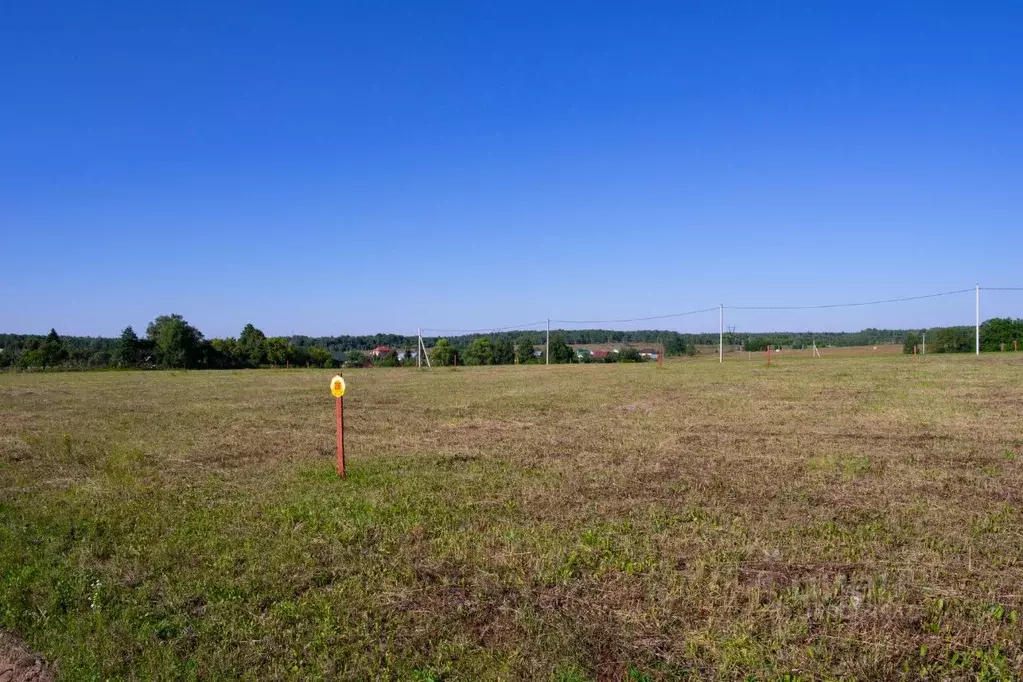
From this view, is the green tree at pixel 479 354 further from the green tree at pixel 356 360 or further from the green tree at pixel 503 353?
the green tree at pixel 356 360

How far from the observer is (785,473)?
30.1ft

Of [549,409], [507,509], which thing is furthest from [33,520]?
[549,409]

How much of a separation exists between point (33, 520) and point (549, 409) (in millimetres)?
12602

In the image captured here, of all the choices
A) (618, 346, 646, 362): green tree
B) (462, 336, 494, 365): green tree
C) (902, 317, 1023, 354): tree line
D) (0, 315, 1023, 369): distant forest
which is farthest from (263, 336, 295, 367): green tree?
(902, 317, 1023, 354): tree line

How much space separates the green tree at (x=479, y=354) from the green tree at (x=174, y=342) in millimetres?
26423

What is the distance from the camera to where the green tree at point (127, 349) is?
59159 millimetres

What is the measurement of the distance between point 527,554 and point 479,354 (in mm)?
65154

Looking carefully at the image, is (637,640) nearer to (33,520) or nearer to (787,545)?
(787,545)

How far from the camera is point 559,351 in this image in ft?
219

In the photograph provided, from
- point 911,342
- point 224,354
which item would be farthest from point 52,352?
point 911,342

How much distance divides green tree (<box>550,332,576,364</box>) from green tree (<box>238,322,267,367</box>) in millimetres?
30828

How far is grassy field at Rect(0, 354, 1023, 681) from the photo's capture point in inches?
162

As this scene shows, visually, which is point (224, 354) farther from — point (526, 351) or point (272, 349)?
point (526, 351)

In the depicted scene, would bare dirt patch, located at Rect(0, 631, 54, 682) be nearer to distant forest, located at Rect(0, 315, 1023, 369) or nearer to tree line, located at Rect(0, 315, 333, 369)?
distant forest, located at Rect(0, 315, 1023, 369)
